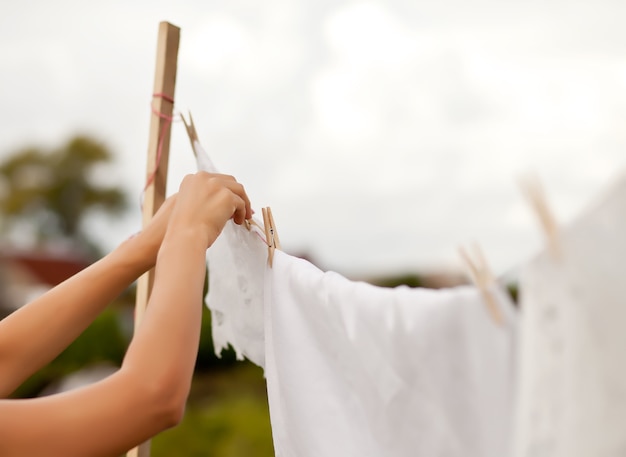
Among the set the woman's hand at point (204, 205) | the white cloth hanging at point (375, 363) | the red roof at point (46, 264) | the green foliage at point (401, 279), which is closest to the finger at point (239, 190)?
the woman's hand at point (204, 205)

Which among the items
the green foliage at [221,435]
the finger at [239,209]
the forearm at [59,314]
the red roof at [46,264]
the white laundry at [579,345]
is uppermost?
the red roof at [46,264]

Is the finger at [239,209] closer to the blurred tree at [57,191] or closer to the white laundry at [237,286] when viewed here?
the white laundry at [237,286]

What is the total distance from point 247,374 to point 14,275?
572 inches

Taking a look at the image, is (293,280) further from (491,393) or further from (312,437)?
(491,393)

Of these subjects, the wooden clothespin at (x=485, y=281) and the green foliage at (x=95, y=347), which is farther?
the green foliage at (x=95, y=347)

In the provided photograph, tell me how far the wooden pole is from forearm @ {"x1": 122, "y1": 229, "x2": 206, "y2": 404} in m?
0.70

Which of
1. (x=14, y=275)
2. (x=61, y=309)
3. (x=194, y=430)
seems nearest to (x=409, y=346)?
(x=61, y=309)

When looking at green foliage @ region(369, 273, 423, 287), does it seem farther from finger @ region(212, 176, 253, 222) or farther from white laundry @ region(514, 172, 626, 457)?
white laundry @ region(514, 172, 626, 457)

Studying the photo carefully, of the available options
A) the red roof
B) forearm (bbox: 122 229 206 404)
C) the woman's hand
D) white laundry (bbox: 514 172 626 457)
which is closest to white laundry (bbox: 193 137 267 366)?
the woman's hand

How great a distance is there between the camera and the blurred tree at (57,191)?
30.5m

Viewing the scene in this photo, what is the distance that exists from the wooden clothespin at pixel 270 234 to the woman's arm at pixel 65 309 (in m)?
0.17

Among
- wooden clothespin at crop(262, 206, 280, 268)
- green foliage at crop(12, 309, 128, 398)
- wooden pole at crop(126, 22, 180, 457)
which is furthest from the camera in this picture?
green foliage at crop(12, 309, 128, 398)

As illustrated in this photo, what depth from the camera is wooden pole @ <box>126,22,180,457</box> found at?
177cm

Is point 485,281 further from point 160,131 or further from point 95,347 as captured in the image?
point 95,347
